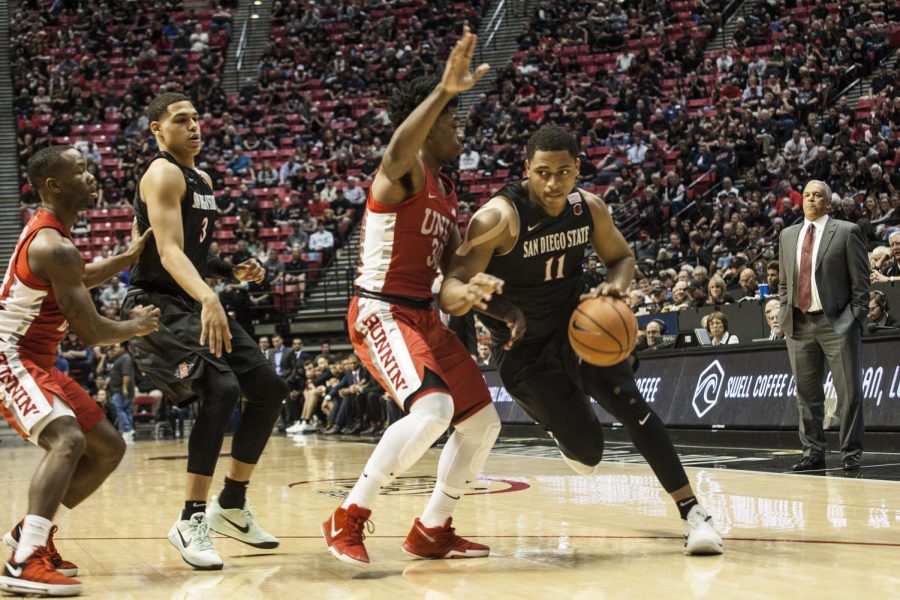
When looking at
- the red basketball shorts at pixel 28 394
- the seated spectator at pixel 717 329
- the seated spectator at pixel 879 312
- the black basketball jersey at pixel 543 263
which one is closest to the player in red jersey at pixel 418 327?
the black basketball jersey at pixel 543 263

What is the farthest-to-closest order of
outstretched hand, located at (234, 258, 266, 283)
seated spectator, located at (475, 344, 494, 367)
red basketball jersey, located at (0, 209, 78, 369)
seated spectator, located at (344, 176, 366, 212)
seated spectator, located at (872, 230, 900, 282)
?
seated spectator, located at (344, 176, 366, 212), seated spectator, located at (475, 344, 494, 367), seated spectator, located at (872, 230, 900, 282), outstretched hand, located at (234, 258, 266, 283), red basketball jersey, located at (0, 209, 78, 369)

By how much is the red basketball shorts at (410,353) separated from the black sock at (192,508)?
897 mm

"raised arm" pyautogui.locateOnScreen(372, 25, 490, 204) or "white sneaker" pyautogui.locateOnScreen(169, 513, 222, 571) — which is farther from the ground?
"raised arm" pyautogui.locateOnScreen(372, 25, 490, 204)

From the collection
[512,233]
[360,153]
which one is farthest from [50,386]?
[360,153]

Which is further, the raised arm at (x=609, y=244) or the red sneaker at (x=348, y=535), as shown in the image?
the raised arm at (x=609, y=244)

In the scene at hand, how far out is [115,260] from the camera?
4430 millimetres

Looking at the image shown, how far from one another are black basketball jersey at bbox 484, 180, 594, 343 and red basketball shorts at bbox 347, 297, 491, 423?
426 millimetres

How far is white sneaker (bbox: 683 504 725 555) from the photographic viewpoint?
3988 mm

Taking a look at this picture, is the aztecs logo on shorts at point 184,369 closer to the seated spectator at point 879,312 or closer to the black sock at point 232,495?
the black sock at point 232,495

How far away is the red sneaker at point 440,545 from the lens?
14.0 ft

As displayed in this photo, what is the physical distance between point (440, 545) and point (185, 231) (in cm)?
170

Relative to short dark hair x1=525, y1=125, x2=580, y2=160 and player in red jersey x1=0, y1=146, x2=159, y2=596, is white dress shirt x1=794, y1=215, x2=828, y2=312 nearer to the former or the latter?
short dark hair x1=525, y1=125, x2=580, y2=160

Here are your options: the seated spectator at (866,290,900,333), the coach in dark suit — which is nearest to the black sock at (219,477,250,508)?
the coach in dark suit

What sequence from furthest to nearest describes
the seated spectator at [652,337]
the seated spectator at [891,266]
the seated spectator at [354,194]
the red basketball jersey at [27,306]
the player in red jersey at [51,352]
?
the seated spectator at [354,194] < the seated spectator at [652,337] < the seated spectator at [891,266] < the red basketball jersey at [27,306] < the player in red jersey at [51,352]
